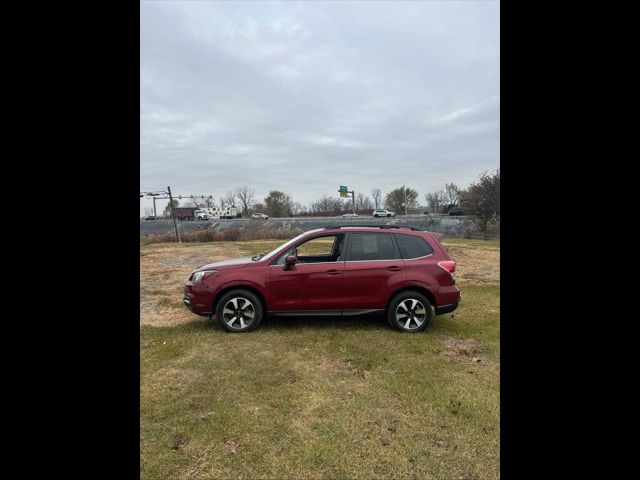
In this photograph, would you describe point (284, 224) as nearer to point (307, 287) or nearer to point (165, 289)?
point (165, 289)

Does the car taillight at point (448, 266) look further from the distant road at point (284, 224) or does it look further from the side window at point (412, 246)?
the distant road at point (284, 224)

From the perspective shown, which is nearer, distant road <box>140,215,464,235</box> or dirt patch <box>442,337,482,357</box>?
dirt patch <box>442,337,482,357</box>

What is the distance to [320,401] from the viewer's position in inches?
142

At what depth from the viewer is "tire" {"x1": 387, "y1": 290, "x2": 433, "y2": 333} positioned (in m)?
5.73

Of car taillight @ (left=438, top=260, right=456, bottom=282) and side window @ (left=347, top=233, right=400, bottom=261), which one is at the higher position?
side window @ (left=347, top=233, right=400, bottom=261)

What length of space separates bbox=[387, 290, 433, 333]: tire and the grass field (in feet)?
0.59

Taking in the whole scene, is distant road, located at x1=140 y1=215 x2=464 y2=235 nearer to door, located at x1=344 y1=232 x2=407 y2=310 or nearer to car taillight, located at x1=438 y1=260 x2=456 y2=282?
car taillight, located at x1=438 y1=260 x2=456 y2=282

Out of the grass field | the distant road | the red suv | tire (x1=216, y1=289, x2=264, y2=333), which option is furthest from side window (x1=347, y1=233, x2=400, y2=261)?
the distant road

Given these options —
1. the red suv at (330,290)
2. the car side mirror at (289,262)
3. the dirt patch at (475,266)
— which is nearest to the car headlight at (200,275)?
the red suv at (330,290)

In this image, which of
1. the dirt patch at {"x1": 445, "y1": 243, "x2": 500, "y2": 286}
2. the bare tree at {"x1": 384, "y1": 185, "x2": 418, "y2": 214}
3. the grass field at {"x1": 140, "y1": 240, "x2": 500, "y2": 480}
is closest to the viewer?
the grass field at {"x1": 140, "y1": 240, "x2": 500, "y2": 480}

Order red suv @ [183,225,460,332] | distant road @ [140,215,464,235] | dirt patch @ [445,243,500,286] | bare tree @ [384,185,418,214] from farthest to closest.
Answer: bare tree @ [384,185,418,214] → distant road @ [140,215,464,235] → dirt patch @ [445,243,500,286] → red suv @ [183,225,460,332]
